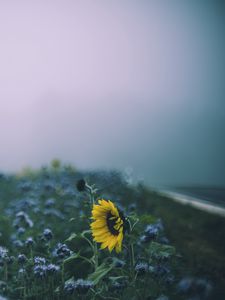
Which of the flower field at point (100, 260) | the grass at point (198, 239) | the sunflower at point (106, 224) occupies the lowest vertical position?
the grass at point (198, 239)

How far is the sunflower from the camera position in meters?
2.86

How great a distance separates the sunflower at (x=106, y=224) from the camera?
2.86 metres

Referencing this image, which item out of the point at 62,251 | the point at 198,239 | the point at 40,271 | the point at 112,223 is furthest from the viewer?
the point at 198,239

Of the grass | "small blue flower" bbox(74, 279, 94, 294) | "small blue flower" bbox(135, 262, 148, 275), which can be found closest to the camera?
"small blue flower" bbox(74, 279, 94, 294)

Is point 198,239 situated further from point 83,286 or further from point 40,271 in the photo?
point 83,286

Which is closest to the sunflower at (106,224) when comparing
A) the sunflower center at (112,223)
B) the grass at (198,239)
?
the sunflower center at (112,223)

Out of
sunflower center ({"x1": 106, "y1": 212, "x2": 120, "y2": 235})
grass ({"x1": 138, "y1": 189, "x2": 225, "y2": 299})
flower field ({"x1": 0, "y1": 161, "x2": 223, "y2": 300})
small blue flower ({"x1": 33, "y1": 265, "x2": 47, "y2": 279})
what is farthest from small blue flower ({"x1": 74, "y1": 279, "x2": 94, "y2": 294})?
grass ({"x1": 138, "y1": 189, "x2": 225, "y2": 299})

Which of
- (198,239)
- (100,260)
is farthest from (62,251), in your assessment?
(198,239)

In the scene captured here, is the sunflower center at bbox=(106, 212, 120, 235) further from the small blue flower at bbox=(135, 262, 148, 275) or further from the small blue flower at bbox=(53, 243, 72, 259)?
the small blue flower at bbox=(53, 243, 72, 259)

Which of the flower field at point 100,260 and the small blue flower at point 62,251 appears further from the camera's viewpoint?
the small blue flower at point 62,251

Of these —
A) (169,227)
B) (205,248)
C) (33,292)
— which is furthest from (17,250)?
(169,227)

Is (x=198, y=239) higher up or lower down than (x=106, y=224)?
lower down

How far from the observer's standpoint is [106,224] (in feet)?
9.80

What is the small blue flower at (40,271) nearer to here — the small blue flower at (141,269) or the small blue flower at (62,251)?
the small blue flower at (62,251)
